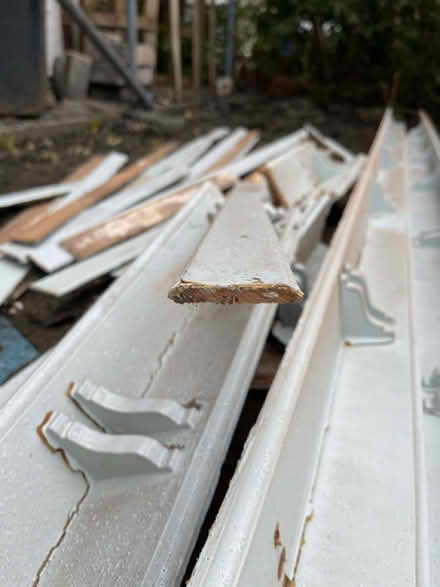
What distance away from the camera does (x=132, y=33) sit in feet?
20.2

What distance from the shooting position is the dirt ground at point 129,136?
2625 millimetres

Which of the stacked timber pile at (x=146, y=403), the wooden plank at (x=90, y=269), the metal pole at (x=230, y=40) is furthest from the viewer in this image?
the metal pole at (x=230, y=40)

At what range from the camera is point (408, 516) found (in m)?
1.07

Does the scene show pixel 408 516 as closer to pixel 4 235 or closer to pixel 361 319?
pixel 361 319

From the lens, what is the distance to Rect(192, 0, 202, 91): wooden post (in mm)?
7945

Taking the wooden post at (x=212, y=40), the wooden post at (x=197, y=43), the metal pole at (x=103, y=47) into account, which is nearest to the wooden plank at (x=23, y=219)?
the metal pole at (x=103, y=47)

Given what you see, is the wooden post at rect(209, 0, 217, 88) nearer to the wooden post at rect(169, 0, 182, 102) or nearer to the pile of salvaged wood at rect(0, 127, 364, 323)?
the wooden post at rect(169, 0, 182, 102)

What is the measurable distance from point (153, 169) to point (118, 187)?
2.26ft

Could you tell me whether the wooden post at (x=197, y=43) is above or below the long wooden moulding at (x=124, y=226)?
above

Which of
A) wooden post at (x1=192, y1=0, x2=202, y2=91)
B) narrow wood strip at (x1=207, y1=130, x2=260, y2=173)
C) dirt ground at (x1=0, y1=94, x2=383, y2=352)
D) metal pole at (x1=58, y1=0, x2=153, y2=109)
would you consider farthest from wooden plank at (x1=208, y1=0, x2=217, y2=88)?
narrow wood strip at (x1=207, y1=130, x2=260, y2=173)

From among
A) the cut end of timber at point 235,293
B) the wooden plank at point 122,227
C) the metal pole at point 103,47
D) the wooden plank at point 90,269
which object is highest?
the metal pole at point 103,47

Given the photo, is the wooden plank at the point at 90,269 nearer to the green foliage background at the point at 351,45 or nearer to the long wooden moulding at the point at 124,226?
the long wooden moulding at the point at 124,226

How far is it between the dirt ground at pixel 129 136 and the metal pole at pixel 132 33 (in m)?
0.54

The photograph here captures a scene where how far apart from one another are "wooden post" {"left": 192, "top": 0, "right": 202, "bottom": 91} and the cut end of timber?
8243 mm
